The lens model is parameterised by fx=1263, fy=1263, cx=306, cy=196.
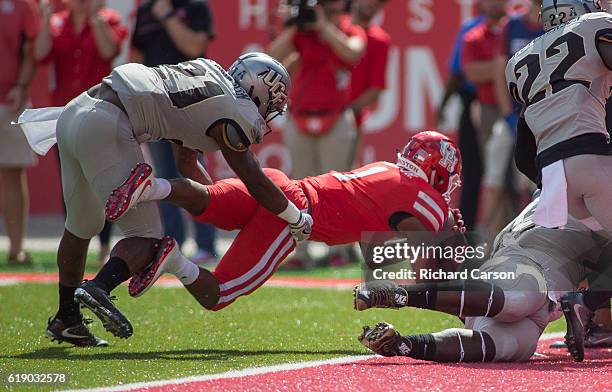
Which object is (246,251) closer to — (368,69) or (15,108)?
(15,108)

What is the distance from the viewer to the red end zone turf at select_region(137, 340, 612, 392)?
4.58 metres

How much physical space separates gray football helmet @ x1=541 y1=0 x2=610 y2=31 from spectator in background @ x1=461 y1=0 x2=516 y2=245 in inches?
185

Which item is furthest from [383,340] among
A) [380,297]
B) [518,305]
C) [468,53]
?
[468,53]

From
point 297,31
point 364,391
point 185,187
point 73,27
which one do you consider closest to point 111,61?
point 73,27

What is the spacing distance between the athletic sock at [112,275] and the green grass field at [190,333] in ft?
1.03

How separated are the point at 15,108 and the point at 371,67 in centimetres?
298

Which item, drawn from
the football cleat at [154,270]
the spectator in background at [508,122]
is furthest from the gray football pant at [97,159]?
the spectator in background at [508,122]

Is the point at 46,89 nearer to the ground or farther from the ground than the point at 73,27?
nearer to the ground

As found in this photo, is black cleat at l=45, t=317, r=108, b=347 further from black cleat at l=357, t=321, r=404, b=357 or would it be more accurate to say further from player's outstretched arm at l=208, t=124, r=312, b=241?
black cleat at l=357, t=321, r=404, b=357

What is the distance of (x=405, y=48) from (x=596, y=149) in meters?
7.89

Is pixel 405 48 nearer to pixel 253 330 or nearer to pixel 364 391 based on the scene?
pixel 253 330

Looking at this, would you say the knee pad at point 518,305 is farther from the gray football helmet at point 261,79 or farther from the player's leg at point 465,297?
the gray football helmet at point 261,79

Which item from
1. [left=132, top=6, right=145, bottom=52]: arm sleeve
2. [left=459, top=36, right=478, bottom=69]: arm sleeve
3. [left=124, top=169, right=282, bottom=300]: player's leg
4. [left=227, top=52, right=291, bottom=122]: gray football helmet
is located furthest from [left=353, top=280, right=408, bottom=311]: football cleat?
[left=459, top=36, right=478, bottom=69]: arm sleeve

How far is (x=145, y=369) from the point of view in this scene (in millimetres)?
5055
